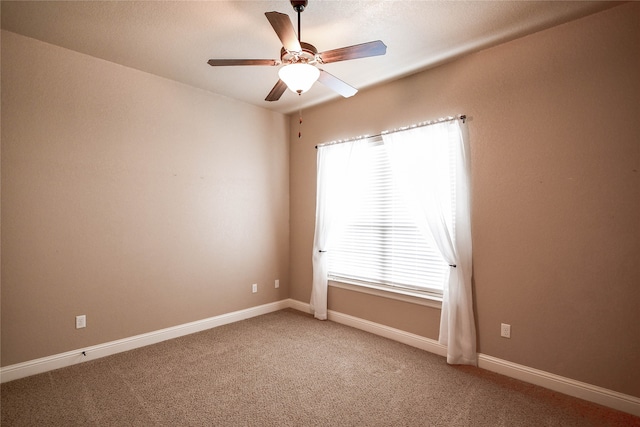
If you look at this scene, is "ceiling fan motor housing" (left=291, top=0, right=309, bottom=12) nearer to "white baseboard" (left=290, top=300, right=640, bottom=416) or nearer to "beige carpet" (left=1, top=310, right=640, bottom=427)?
"beige carpet" (left=1, top=310, right=640, bottom=427)

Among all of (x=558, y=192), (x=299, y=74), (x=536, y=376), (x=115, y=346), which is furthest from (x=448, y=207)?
(x=115, y=346)

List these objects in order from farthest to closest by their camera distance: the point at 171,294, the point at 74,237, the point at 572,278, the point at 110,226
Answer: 1. the point at 171,294
2. the point at 110,226
3. the point at 74,237
4. the point at 572,278

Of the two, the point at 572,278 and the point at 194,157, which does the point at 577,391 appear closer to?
the point at 572,278

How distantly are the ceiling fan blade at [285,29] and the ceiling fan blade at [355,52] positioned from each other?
0.66ft

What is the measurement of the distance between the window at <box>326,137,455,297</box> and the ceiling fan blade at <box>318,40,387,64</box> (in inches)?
60.3

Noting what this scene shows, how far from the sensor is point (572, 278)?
2496mm

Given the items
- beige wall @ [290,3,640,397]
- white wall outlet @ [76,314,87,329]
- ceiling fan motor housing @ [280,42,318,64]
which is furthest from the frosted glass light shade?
white wall outlet @ [76,314,87,329]

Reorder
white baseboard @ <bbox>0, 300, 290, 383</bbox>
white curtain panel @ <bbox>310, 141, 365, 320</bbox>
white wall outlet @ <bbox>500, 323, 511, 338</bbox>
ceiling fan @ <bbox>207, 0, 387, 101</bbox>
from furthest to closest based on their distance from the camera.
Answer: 1. white curtain panel @ <bbox>310, 141, 365, 320</bbox>
2. white wall outlet @ <bbox>500, 323, 511, 338</bbox>
3. white baseboard @ <bbox>0, 300, 290, 383</bbox>
4. ceiling fan @ <bbox>207, 0, 387, 101</bbox>

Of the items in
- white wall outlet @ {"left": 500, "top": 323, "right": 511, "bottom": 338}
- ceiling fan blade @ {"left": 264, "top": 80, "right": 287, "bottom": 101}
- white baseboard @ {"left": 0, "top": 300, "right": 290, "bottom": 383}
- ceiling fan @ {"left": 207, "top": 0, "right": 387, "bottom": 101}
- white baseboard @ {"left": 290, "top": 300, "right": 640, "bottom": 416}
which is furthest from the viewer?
white wall outlet @ {"left": 500, "top": 323, "right": 511, "bottom": 338}

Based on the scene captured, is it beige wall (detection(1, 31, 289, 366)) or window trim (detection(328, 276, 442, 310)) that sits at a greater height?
beige wall (detection(1, 31, 289, 366))

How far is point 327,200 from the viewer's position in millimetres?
4191

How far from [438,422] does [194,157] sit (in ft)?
11.4

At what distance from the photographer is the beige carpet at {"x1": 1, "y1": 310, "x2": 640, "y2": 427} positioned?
218 centimetres

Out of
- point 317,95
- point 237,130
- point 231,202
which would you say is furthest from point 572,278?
point 237,130
